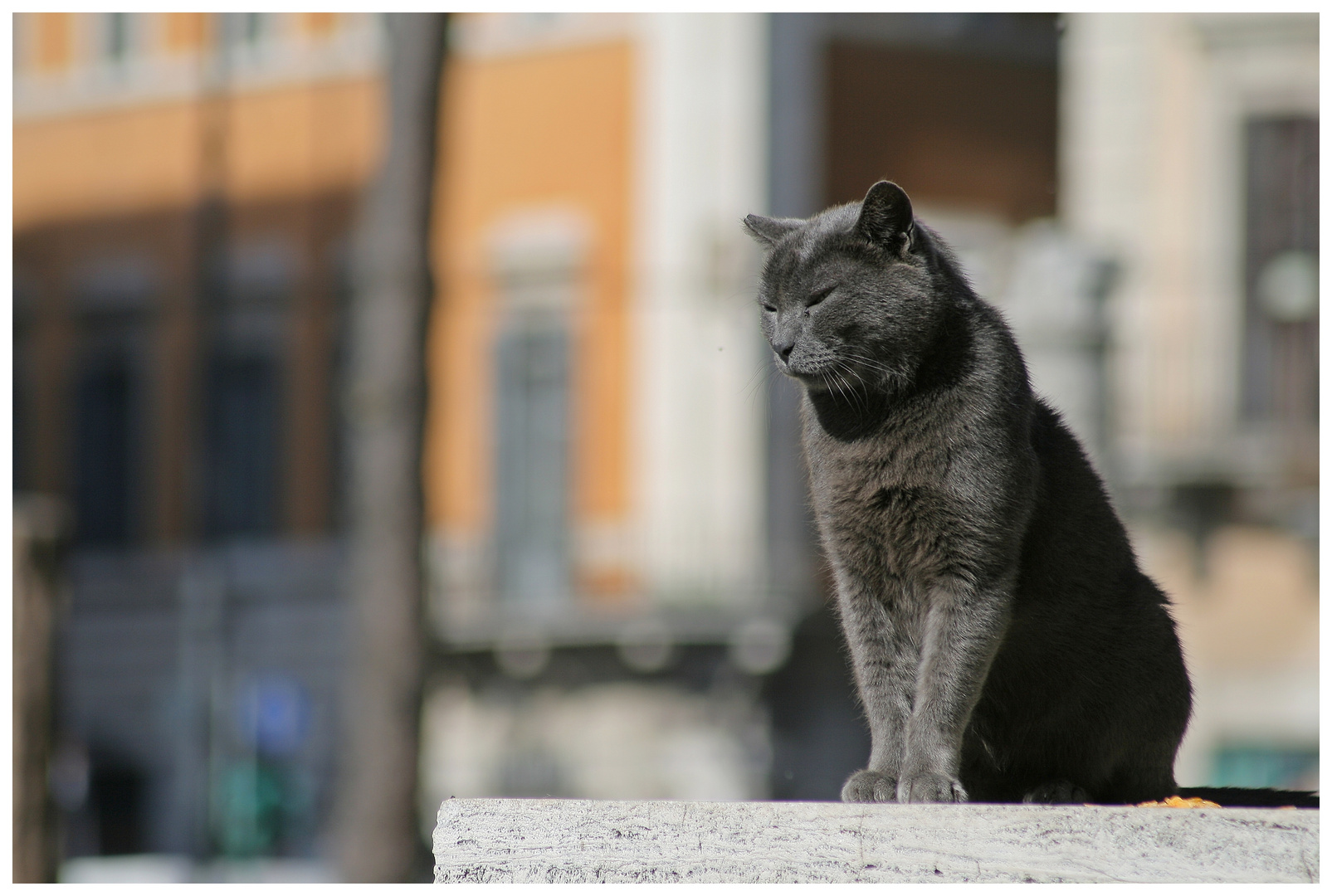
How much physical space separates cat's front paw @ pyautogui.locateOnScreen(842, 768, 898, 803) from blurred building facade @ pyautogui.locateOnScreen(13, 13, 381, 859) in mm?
10665

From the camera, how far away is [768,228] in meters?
2.74

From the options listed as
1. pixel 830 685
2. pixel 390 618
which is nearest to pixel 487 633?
pixel 830 685

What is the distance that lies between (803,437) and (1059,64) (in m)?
10.4

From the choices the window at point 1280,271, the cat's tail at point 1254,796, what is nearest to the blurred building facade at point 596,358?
the window at point 1280,271

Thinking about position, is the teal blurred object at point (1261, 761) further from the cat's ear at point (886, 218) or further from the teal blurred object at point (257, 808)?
the cat's ear at point (886, 218)

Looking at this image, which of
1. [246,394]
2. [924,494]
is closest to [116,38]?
[246,394]

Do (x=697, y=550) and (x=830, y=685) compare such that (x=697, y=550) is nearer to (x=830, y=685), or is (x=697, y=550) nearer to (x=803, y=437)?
(x=830, y=685)

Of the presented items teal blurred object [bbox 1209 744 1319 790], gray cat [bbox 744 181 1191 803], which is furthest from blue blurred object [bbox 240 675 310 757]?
gray cat [bbox 744 181 1191 803]

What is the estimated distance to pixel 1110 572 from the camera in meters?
2.68

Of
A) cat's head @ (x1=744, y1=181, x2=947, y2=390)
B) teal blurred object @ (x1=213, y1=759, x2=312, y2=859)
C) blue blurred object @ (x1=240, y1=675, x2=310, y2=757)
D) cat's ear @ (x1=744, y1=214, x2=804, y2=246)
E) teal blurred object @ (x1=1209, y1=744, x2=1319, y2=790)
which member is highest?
cat's ear @ (x1=744, y1=214, x2=804, y2=246)

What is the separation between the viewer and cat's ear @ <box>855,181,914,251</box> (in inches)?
100

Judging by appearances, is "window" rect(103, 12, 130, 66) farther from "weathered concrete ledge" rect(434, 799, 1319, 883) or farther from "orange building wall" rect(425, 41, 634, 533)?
"weathered concrete ledge" rect(434, 799, 1319, 883)

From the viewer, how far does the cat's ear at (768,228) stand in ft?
8.94

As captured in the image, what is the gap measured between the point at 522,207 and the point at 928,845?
1049 centimetres
